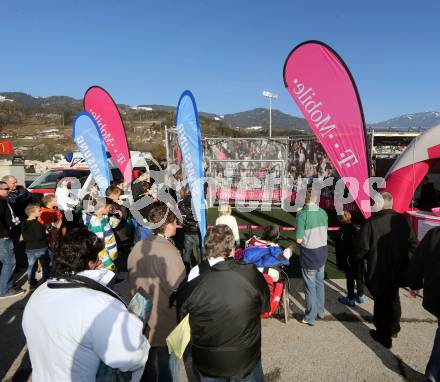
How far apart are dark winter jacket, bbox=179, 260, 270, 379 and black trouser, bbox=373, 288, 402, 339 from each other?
2161mm

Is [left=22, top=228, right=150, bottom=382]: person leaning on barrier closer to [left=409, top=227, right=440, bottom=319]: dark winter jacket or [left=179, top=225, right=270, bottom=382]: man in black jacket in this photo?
[left=179, top=225, right=270, bottom=382]: man in black jacket

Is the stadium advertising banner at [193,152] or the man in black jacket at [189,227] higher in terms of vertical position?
the stadium advertising banner at [193,152]

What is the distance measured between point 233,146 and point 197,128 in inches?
387

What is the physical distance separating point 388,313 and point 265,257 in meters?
1.51

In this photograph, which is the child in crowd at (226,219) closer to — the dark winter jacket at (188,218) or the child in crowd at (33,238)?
the dark winter jacket at (188,218)

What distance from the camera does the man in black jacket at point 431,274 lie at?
2.97 metres

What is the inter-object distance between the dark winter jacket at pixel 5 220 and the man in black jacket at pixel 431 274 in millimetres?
5574

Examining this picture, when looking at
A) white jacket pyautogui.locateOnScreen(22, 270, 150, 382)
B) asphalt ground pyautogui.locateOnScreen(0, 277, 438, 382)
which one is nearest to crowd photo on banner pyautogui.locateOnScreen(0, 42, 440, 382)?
white jacket pyautogui.locateOnScreen(22, 270, 150, 382)

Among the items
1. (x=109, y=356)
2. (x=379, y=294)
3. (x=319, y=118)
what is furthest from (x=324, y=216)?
(x=109, y=356)

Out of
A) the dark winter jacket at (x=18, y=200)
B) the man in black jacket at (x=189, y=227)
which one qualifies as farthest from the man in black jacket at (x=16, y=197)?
the man in black jacket at (x=189, y=227)

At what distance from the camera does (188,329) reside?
7.23ft

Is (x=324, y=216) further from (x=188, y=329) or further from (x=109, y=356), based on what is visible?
(x=109, y=356)

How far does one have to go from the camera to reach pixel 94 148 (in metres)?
8.48

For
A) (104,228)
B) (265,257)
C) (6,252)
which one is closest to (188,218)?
(104,228)
